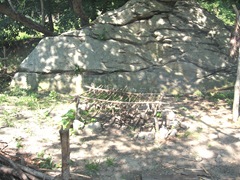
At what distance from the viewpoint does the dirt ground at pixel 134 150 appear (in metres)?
5.12

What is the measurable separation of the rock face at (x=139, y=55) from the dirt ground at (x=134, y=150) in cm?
280

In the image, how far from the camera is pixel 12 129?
6617mm

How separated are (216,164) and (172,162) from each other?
722 millimetres

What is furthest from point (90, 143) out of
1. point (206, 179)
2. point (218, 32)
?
point (218, 32)

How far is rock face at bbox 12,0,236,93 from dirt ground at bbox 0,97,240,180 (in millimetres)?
2802

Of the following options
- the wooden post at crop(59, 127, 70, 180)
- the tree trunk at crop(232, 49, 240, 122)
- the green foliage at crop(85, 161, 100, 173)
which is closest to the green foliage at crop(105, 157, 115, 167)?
the green foliage at crop(85, 161, 100, 173)

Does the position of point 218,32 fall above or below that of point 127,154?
above

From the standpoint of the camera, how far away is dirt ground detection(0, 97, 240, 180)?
512 cm

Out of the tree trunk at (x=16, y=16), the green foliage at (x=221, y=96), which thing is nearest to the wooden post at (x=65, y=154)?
the green foliage at (x=221, y=96)

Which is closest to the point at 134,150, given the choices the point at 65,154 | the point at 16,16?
the point at 65,154

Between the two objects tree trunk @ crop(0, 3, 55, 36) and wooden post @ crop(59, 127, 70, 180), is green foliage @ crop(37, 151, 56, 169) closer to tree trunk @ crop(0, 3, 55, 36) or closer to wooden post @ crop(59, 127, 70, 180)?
wooden post @ crop(59, 127, 70, 180)

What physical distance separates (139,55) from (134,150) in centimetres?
521

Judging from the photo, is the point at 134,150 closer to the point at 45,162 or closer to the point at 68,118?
the point at 45,162

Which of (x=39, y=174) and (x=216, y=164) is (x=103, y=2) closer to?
(x=216, y=164)
